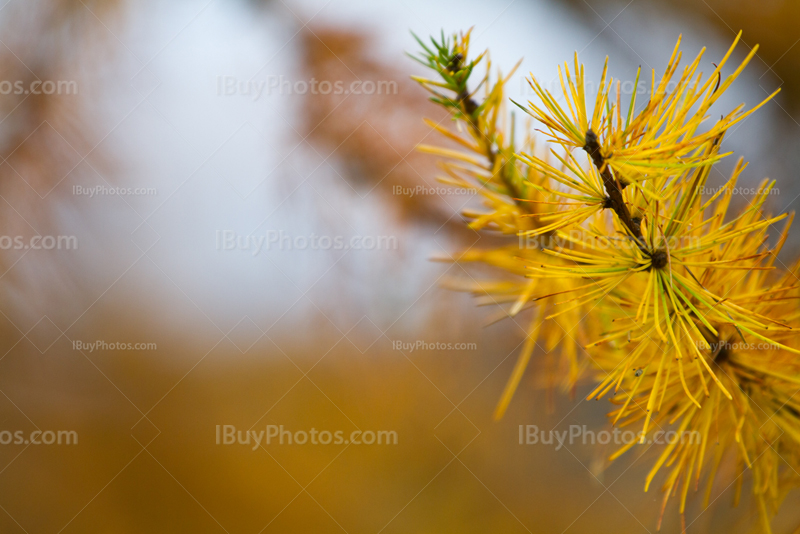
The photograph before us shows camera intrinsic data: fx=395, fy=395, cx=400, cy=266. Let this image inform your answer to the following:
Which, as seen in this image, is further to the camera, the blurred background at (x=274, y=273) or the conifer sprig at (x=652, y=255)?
the blurred background at (x=274, y=273)

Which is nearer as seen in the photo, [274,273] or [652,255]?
[652,255]

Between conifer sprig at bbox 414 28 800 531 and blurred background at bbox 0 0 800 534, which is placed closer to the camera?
conifer sprig at bbox 414 28 800 531

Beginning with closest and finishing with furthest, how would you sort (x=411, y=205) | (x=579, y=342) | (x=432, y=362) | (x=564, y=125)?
1. (x=564, y=125)
2. (x=579, y=342)
3. (x=411, y=205)
4. (x=432, y=362)

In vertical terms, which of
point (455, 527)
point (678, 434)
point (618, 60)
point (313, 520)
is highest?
point (618, 60)

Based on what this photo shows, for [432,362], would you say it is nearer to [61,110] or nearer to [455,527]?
[455,527]

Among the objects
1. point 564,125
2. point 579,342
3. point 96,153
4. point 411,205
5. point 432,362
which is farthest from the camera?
point 432,362

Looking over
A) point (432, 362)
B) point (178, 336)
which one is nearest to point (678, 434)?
point (432, 362)

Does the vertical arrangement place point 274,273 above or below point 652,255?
below

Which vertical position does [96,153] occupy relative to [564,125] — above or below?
below
